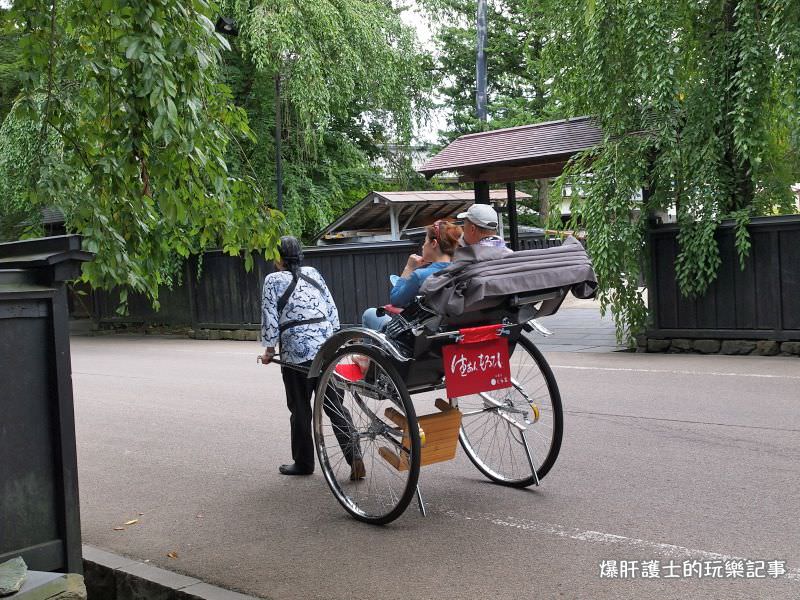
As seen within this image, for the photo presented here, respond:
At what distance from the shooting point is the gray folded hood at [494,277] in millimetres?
5129

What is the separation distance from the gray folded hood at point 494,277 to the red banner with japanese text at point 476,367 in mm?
295

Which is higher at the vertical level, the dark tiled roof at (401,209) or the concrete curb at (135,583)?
the dark tiled roof at (401,209)

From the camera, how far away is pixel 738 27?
11.9 m

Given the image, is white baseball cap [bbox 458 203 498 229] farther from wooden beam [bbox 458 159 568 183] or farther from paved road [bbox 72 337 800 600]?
wooden beam [bbox 458 159 568 183]

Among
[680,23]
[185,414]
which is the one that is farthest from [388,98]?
[185,414]

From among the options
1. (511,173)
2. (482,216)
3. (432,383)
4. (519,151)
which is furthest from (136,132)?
(511,173)

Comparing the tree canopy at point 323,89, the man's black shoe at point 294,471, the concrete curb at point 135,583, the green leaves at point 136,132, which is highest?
the tree canopy at point 323,89

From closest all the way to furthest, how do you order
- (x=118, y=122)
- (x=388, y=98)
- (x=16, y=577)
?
1. (x=16, y=577)
2. (x=118, y=122)
3. (x=388, y=98)

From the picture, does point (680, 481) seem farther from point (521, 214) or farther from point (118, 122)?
point (521, 214)

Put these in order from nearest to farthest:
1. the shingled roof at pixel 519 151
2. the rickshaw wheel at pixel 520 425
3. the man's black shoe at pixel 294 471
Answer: the rickshaw wheel at pixel 520 425, the man's black shoe at pixel 294 471, the shingled roof at pixel 519 151

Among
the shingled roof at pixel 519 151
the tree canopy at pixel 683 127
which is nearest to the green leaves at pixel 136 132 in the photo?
the tree canopy at pixel 683 127

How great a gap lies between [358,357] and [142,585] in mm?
1890

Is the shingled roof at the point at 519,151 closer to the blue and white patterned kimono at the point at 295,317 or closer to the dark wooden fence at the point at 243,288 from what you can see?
the dark wooden fence at the point at 243,288

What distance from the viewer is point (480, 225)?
220 inches
